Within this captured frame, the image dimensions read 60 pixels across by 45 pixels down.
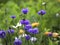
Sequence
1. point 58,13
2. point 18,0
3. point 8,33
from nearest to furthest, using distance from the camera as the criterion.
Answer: point 8,33
point 58,13
point 18,0

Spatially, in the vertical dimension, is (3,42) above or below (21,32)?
below

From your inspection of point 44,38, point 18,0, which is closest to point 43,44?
point 44,38

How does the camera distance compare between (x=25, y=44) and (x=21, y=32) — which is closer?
(x=25, y=44)

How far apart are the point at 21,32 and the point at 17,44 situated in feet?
1.43

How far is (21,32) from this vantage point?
2.29 meters

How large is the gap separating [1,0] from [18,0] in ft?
1.21

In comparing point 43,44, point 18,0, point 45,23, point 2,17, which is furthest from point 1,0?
point 43,44

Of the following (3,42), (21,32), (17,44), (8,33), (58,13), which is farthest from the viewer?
(58,13)

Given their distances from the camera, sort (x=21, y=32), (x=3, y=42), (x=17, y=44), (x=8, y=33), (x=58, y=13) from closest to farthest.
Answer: (x=17, y=44) → (x=8, y=33) → (x=21, y=32) → (x=3, y=42) → (x=58, y=13)

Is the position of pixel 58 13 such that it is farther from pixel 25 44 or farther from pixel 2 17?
pixel 25 44

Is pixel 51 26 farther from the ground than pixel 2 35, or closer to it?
closer to it

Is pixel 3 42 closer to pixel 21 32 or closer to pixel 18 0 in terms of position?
pixel 21 32

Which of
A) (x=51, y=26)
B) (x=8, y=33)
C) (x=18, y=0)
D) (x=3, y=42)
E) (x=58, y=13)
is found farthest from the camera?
(x=18, y=0)

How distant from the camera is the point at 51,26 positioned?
113 inches
